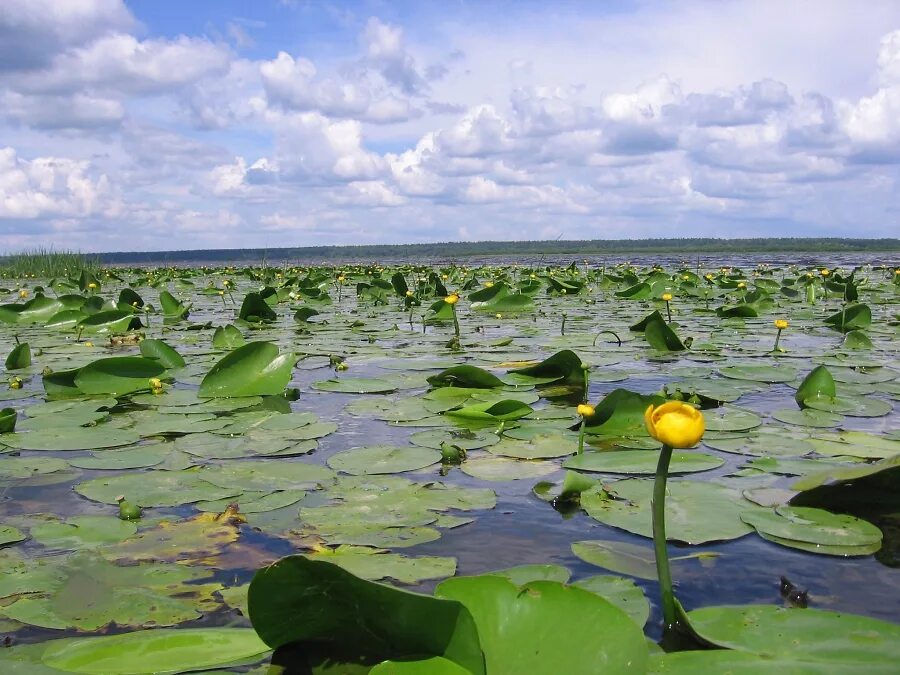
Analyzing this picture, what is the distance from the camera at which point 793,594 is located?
1.50 m

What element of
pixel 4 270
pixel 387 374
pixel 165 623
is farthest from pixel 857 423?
pixel 4 270

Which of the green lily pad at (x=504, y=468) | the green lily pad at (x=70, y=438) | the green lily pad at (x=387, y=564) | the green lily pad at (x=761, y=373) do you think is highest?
the green lily pad at (x=761, y=373)

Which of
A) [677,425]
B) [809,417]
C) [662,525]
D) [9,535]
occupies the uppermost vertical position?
[677,425]

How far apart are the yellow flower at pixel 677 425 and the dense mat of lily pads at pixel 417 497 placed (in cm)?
26

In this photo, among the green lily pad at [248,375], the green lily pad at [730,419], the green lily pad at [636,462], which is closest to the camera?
the green lily pad at [636,462]

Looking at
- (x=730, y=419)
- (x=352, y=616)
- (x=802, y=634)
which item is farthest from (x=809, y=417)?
(x=352, y=616)

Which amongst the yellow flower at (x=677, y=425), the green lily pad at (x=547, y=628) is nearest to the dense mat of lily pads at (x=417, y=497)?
the green lily pad at (x=547, y=628)

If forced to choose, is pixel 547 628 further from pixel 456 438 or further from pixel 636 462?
pixel 456 438

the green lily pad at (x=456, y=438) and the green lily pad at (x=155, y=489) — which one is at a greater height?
the green lily pad at (x=456, y=438)

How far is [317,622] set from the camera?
3.85 feet

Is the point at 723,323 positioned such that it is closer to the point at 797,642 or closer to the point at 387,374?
the point at 387,374

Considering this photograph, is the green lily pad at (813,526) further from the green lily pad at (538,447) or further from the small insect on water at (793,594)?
the green lily pad at (538,447)

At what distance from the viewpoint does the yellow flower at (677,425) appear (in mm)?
1037

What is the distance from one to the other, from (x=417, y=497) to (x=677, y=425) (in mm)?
1177
